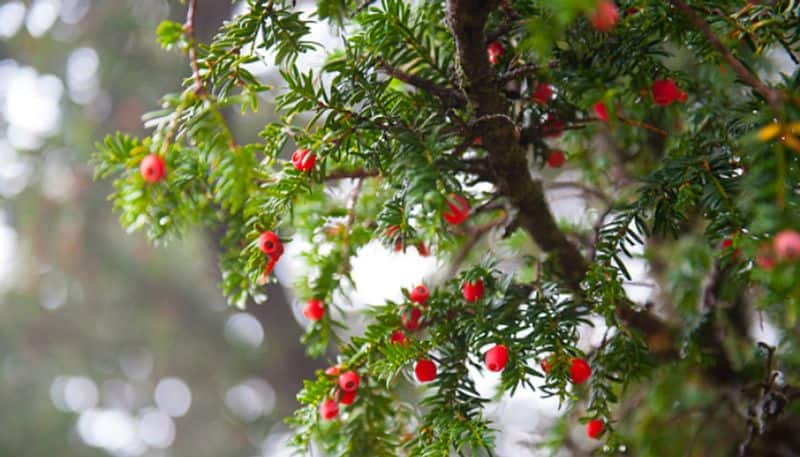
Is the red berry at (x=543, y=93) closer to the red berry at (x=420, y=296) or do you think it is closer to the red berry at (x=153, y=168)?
the red berry at (x=420, y=296)

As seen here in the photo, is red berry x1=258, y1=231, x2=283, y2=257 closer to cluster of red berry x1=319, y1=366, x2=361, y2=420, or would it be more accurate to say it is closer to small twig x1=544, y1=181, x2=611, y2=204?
cluster of red berry x1=319, y1=366, x2=361, y2=420

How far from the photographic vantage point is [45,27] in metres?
1.47

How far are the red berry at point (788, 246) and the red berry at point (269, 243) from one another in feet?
1.00

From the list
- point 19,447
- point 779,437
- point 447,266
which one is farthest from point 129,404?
point 779,437

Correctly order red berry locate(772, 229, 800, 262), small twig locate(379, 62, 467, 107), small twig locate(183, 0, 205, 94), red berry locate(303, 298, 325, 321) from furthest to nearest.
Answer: red berry locate(303, 298, 325, 321), small twig locate(379, 62, 467, 107), small twig locate(183, 0, 205, 94), red berry locate(772, 229, 800, 262)

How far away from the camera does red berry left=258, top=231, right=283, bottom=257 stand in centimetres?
46

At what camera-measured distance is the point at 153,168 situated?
377mm

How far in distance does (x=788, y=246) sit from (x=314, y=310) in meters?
0.40

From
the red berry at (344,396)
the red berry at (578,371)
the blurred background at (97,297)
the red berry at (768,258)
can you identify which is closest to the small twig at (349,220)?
the red berry at (344,396)

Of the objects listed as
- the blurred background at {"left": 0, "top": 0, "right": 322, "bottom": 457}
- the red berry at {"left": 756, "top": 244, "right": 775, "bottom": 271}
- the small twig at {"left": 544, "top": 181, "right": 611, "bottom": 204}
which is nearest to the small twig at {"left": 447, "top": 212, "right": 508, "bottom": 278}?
the small twig at {"left": 544, "top": 181, "right": 611, "bottom": 204}

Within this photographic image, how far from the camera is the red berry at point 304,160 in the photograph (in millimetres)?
458

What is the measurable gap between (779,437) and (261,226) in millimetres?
434

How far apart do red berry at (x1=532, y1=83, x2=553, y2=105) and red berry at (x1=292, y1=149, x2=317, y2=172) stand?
0.62 feet

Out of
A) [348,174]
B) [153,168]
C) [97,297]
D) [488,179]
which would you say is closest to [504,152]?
[488,179]
